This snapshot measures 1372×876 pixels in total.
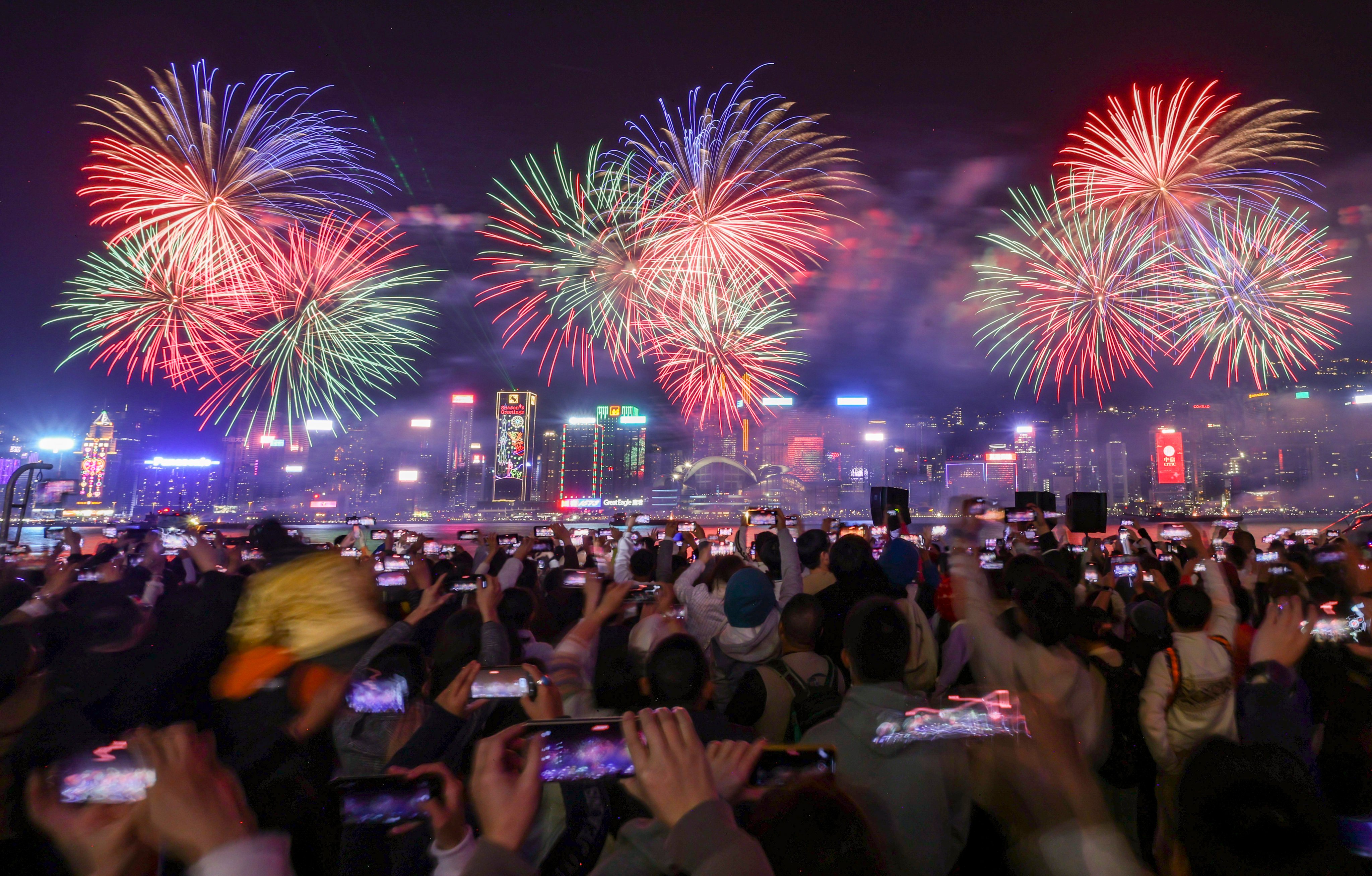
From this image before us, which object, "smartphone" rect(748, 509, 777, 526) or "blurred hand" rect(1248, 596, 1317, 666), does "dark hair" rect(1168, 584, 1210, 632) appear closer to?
"blurred hand" rect(1248, 596, 1317, 666)

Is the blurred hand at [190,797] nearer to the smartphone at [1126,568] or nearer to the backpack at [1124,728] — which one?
the backpack at [1124,728]

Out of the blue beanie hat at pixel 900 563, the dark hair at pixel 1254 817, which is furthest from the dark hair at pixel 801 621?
the dark hair at pixel 1254 817

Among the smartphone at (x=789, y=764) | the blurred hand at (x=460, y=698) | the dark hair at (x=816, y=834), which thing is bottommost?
the blurred hand at (x=460, y=698)

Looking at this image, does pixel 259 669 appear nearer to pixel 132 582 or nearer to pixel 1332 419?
pixel 132 582

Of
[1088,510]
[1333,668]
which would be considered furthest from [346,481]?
[1333,668]

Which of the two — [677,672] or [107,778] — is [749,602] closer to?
[677,672]

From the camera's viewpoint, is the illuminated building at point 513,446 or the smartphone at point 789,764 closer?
the smartphone at point 789,764
